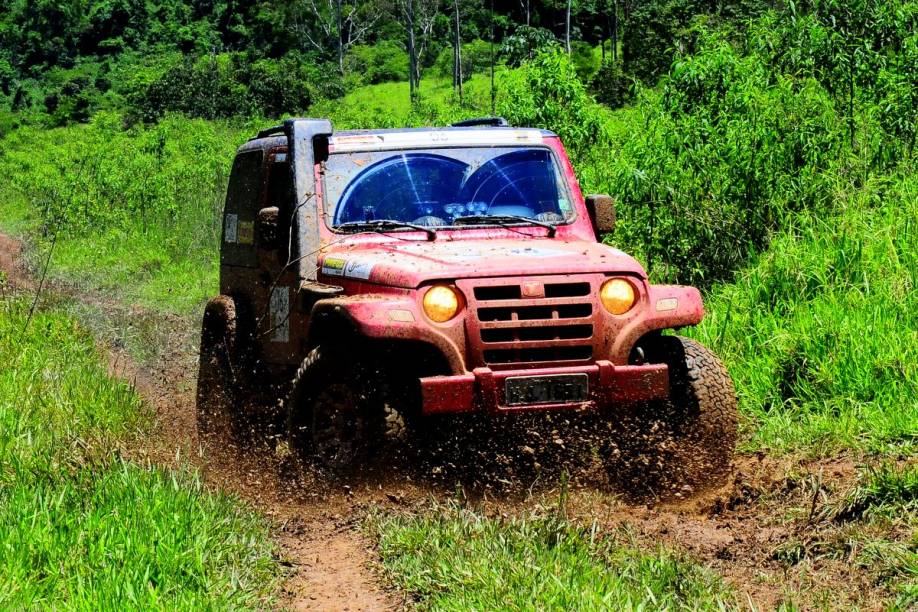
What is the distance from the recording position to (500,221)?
5977 mm

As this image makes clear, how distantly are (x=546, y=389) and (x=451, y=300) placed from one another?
543 mm

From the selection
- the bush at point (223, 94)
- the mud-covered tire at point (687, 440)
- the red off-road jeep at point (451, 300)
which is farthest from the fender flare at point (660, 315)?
the bush at point (223, 94)

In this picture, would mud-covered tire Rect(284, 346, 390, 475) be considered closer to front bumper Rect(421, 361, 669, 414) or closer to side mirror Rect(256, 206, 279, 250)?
front bumper Rect(421, 361, 669, 414)

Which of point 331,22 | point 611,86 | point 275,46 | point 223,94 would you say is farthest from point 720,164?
point 275,46

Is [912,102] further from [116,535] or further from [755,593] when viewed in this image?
[116,535]

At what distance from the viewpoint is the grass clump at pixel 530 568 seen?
3.56 m

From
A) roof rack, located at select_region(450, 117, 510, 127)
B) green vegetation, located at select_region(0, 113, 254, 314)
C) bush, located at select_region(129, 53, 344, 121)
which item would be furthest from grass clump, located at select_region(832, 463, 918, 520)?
bush, located at select_region(129, 53, 344, 121)

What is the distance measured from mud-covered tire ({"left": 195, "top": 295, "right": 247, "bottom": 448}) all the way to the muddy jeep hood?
1.38 meters

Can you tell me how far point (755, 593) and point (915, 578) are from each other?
51cm

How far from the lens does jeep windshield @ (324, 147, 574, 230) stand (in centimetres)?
598

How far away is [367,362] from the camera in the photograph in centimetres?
506

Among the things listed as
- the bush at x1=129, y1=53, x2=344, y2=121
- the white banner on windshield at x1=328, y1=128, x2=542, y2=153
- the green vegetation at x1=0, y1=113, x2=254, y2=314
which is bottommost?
the bush at x1=129, y1=53, x2=344, y2=121

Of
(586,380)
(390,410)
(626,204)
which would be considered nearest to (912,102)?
(626,204)

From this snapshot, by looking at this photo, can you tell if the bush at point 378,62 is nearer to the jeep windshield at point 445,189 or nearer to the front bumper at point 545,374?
the jeep windshield at point 445,189
